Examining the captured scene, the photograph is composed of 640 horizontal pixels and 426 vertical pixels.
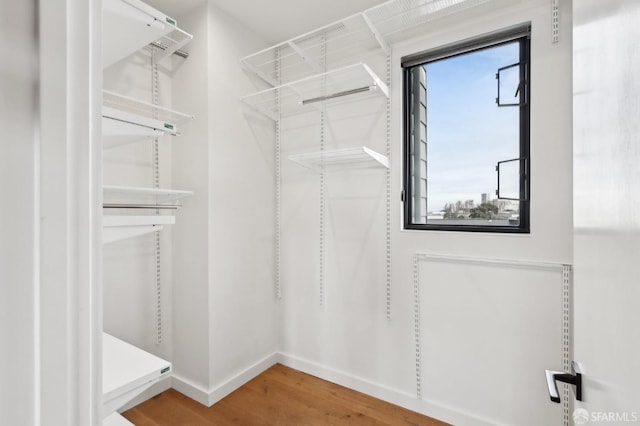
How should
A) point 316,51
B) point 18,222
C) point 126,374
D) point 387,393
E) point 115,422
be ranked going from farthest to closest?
point 316,51
point 387,393
point 115,422
point 126,374
point 18,222

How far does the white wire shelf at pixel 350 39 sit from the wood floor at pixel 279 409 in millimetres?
2168

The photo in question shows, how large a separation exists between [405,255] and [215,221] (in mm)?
1267

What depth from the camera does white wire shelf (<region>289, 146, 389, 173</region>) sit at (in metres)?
1.71

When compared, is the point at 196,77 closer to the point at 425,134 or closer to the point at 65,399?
the point at 425,134

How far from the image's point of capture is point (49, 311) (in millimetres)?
345

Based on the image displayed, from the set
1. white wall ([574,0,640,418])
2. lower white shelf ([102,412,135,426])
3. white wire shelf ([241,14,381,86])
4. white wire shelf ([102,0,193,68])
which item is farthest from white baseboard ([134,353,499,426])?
white wire shelf ([241,14,381,86])

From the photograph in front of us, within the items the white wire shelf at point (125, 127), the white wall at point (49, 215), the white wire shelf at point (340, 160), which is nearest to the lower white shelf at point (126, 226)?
the white wire shelf at point (125, 127)

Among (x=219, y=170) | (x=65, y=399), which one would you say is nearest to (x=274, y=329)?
(x=219, y=170)

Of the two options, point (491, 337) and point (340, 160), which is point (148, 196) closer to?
point (340, 160)

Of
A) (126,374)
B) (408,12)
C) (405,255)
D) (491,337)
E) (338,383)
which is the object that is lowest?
(338,383)

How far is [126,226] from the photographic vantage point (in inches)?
36.5

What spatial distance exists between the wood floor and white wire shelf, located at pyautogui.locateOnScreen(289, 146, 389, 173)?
5.08ft

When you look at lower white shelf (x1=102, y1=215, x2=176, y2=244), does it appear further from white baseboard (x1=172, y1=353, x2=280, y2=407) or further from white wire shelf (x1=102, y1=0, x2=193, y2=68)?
white baseboard (x1=172, y1=353, x2=280, y2=407)

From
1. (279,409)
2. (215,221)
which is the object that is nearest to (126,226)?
(215,221)
